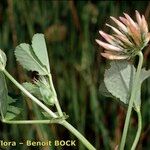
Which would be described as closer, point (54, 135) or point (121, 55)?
point (121, 55)

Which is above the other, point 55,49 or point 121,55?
point 55,49

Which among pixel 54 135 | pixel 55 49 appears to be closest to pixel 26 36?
pixel 55 49

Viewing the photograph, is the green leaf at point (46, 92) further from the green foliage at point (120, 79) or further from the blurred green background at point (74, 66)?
the blurred green background at point (74, 66)

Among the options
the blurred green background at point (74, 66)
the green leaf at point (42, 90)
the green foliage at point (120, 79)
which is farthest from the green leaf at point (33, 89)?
the blurred green background at point (74, 66)

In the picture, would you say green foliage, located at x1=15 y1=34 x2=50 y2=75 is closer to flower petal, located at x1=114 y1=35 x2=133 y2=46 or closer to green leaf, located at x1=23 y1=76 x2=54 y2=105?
green leaf, located at x1=23 y1=76 x2=54 y2=105

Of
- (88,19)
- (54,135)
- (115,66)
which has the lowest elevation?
(54,135)

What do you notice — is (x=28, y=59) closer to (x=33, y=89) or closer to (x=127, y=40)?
(x=33, y=89)

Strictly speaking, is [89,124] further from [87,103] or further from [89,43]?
[89,43]
